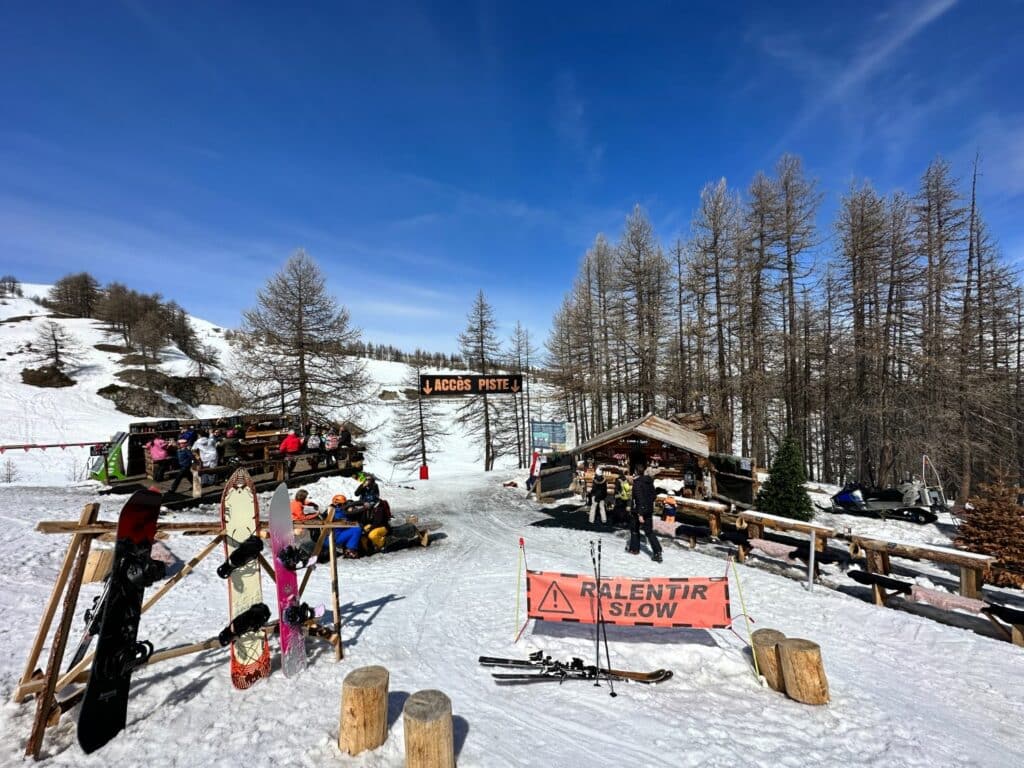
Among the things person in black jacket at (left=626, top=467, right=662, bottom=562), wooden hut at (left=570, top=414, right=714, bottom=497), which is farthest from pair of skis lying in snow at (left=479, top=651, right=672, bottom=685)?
wooden hut at (left=570, top=414, right=714, bottom=497)

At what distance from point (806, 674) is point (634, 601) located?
2.04m

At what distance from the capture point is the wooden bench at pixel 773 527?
32.0 feet

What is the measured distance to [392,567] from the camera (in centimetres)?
1013

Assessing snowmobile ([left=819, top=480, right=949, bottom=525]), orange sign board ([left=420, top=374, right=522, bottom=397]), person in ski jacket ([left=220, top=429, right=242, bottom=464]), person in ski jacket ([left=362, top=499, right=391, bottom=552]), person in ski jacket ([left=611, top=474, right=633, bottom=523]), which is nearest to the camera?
person in ski jacket ([left=362, top=499, right=391, bottom=552])

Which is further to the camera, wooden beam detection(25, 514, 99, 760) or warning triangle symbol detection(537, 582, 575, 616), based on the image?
warning triangle symbol detection(537, 582, 575, 616)

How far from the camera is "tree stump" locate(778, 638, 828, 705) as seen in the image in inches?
203

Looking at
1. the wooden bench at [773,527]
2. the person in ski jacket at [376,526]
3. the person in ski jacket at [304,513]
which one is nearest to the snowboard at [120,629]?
the person in ski jacket at [304,513]

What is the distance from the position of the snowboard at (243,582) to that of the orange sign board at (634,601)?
3429mm

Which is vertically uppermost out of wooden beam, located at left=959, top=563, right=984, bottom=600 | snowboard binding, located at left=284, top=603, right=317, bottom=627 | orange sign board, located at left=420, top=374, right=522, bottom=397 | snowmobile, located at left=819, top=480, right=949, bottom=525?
orange sign board, located at left=420, top=374, right=522, bottom=397

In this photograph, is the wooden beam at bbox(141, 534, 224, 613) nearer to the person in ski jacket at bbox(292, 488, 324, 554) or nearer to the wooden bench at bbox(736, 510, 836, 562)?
the person in ski jacket at bbox(292, 488, 324, 554)

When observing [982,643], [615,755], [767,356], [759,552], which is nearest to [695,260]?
[767,356]

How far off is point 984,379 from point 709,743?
26.6 metres

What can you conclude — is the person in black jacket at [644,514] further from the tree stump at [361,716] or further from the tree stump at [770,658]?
the tree stump at [361,716]

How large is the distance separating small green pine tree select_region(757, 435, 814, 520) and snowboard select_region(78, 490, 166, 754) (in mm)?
17558
